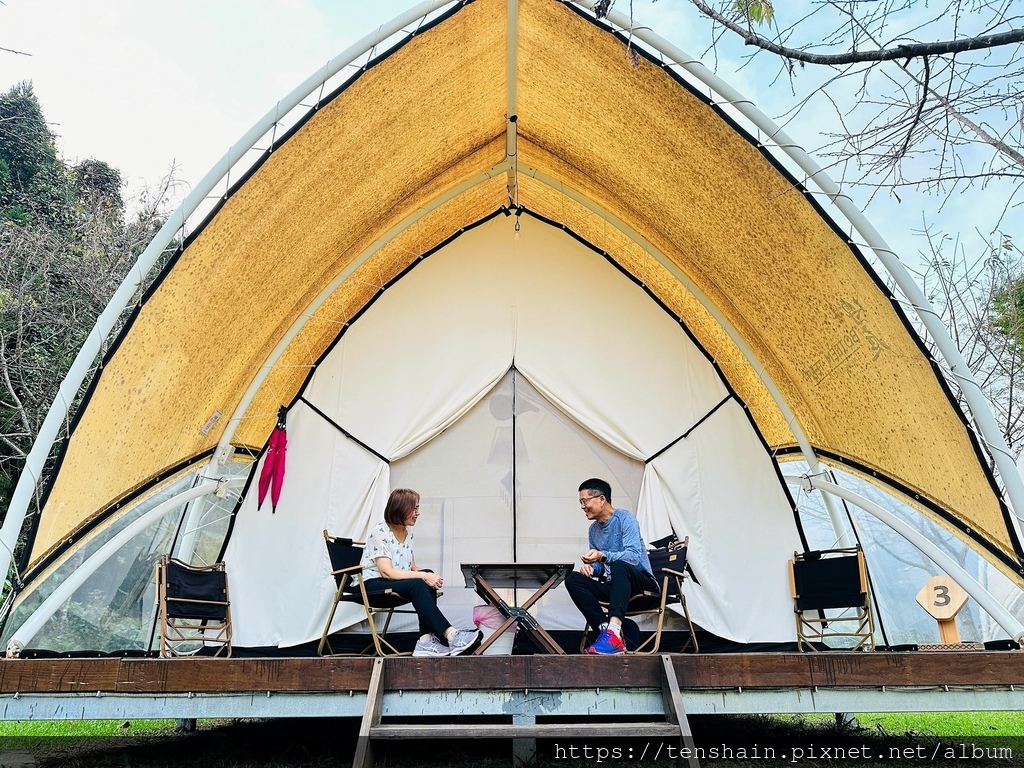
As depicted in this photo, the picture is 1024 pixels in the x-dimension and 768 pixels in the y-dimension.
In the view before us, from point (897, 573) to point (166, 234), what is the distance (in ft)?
24.8

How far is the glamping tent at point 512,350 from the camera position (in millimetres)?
4242

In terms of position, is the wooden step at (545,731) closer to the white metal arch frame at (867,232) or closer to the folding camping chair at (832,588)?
the white metal arch frame at (867,232)

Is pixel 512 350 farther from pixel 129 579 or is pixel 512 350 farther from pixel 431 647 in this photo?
pixel 129 579

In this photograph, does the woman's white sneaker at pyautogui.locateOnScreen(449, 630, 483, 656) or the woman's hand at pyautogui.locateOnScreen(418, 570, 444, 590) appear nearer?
the woman's white sneaker at pyautogui.locateOnScreen(449, 630, 483, 656)

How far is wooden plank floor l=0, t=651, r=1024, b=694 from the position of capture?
3322mm

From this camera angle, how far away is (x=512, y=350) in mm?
5883

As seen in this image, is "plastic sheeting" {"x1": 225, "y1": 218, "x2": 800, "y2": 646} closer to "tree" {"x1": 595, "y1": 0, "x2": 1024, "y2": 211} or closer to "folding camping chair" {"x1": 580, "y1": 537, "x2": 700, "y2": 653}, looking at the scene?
"folding camping chair" {"x1": 580, "y1": 537, "x2": 700, "y2": 653}

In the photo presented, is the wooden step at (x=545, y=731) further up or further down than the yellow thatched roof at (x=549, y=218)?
further down

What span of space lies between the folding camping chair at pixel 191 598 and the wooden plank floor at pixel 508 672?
0.93 metres

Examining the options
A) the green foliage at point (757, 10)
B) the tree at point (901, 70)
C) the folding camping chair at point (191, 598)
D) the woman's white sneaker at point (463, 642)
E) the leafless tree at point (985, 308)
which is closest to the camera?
the tree at point (901, 70)

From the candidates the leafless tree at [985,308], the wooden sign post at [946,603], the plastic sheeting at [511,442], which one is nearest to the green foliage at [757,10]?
the plastic sheeting at [511,442]

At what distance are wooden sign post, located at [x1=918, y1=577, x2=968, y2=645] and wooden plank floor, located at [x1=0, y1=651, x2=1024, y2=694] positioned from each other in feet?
4.48

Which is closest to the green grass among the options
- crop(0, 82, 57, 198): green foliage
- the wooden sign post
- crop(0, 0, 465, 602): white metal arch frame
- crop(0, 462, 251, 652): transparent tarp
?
crop(0, 462, 251, 652): transparent tarp

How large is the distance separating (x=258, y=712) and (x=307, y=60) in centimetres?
323
